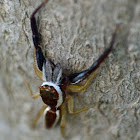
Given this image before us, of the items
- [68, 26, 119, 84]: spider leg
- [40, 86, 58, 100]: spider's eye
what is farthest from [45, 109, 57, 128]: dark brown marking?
[68, 26, 119, 84]: spider leg

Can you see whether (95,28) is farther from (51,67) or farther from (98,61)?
(51,67)

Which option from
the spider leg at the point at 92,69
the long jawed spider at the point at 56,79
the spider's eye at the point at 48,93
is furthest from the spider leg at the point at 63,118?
the spider leg at the point at 92,69

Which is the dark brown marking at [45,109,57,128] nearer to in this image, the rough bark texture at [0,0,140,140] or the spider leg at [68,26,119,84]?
the rough bark texture at [0,0,140,140]

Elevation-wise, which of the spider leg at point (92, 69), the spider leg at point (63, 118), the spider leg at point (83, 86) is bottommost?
the spider leg at point (63, 118)

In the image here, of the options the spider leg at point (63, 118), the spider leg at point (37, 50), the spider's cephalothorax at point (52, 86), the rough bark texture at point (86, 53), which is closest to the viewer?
the rough bark texture at point (86, 53)

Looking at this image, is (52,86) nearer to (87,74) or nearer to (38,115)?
(87,74)

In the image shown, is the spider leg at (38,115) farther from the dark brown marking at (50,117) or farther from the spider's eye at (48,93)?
the spider's eye at (48,93)

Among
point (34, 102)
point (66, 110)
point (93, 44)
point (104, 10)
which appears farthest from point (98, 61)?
point (34, 102)
